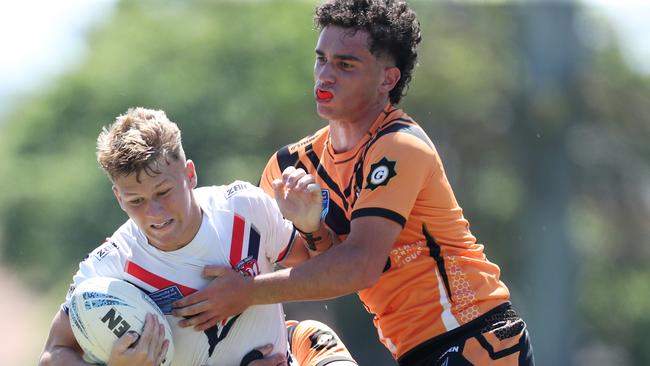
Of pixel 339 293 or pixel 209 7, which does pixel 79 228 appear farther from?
pixel 339 293

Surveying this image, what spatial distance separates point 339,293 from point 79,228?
19831mm

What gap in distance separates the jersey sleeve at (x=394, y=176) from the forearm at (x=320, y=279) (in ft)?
0.83

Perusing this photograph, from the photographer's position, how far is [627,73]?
1142 inches

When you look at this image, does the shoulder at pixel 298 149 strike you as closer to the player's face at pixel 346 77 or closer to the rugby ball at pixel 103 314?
the player's face at pixel 346 77

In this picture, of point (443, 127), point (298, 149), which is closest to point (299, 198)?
point (298, 149)

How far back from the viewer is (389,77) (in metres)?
6.81

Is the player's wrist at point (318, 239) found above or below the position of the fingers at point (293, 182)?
below

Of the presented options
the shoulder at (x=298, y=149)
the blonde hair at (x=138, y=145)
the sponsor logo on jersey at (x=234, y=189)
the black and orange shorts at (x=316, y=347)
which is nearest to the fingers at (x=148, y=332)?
the blonde hair at (x=138, y=145)

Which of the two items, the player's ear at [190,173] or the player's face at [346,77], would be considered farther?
the player's face at [346,77]

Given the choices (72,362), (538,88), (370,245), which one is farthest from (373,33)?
(538,88)

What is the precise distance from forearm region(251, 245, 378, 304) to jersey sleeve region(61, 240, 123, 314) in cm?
70

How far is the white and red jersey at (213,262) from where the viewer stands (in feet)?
20.2

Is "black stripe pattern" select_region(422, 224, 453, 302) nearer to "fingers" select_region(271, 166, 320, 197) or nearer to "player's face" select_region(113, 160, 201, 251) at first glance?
"fingers" select_region(271, 166, 320, 197)

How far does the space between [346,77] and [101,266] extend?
164cm
